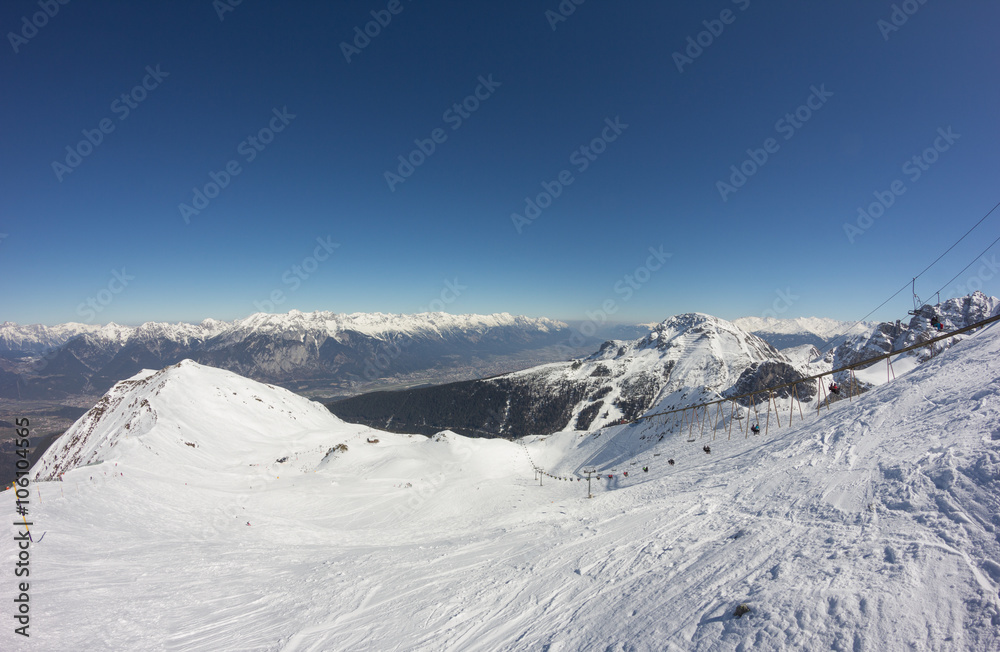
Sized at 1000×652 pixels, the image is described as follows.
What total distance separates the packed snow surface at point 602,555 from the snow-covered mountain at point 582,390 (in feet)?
362

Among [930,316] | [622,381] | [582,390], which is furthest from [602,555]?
[582,390]

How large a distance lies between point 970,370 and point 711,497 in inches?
579

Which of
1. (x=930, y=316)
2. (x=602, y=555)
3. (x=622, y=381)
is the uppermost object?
(x=930, y=316)

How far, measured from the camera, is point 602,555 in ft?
46.9

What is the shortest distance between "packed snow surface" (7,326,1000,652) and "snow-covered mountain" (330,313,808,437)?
110373 mm

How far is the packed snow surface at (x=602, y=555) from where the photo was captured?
7.84m

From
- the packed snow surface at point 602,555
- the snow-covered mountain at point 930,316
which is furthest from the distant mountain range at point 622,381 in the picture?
the packed snow surface at point 602,555

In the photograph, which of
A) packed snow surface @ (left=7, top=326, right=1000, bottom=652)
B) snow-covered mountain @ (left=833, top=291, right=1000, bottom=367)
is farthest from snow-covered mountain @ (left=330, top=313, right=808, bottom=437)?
packed snow surface @ (left=7, top=326, right=1000, bottom=652)

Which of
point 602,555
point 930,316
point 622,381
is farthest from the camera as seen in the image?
point 622,381

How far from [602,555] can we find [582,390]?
15134cm

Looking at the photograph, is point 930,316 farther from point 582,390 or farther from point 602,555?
point 602,555

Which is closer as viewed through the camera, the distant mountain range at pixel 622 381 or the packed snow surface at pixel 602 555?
the packed snow surface at pixel 602 555

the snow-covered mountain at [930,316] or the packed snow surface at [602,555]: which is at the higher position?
the snow-covered mountain at [930,316]

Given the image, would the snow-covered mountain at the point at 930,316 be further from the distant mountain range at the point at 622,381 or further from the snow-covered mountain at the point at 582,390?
the snow-covered mountain at the point at 582,390
